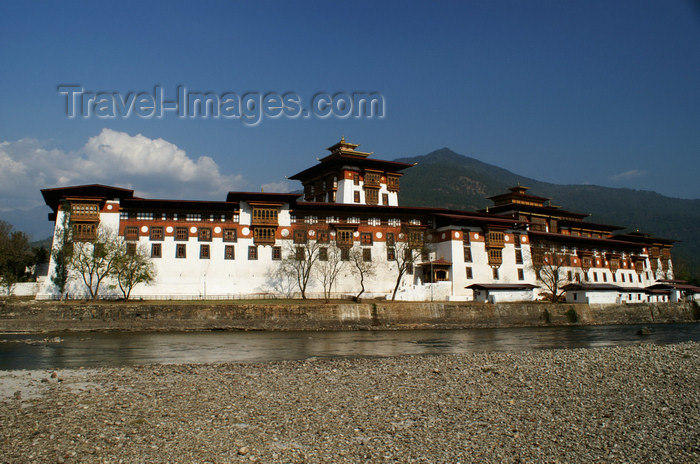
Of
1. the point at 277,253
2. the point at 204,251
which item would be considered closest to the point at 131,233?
the point at 204,251

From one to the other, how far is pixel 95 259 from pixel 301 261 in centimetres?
2047

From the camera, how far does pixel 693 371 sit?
19.1 metres

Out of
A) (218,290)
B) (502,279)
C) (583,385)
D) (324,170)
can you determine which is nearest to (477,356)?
(583,385)

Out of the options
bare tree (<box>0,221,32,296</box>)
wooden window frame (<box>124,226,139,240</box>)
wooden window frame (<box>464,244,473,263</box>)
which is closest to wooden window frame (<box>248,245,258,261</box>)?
wooden window frame (<box>124,226,139,240</box>)

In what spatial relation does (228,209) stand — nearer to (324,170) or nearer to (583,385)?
(324,170)

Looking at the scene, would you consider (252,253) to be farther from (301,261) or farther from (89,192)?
(89,192)

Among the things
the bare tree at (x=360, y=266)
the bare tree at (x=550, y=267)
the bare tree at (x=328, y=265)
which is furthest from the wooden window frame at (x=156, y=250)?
the bare tree at (x=550, y=267)

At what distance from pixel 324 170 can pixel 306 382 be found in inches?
2190

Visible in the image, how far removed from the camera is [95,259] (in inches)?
1854

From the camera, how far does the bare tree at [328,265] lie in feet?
182

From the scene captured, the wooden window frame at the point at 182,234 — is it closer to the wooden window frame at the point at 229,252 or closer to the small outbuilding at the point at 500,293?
the wooden window frame at the point at 229,252

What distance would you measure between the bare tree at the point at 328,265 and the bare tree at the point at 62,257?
82.8 feet

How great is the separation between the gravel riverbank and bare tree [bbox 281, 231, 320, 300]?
3213 cm

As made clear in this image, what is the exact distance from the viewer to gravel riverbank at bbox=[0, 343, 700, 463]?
1013 centimetres
